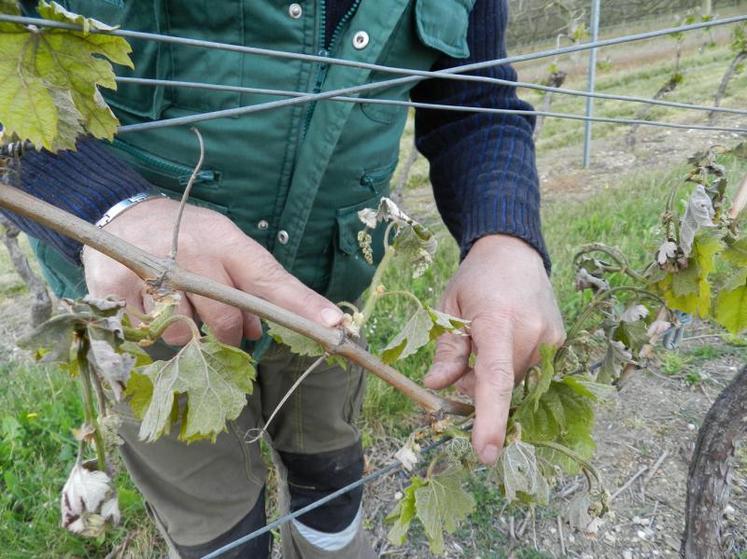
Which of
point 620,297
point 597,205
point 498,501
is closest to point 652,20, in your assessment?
point 597,205

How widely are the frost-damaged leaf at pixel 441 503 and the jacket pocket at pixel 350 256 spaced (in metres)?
0.52

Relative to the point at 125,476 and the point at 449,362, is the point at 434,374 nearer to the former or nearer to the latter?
the point at 449,362

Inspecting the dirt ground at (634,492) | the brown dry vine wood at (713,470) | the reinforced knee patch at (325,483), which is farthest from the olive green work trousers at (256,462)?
the brown dry vine wood at (713,470)

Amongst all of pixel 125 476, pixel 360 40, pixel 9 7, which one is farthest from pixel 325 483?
pixel 9 7

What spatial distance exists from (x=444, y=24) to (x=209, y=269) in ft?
2.37

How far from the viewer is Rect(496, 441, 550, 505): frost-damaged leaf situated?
76 cm

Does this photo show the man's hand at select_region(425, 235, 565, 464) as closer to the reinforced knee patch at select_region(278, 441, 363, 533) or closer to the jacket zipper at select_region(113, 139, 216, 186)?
the jacket zipper at select_region(113, 139, 216, 186)

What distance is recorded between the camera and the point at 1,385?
253 cm

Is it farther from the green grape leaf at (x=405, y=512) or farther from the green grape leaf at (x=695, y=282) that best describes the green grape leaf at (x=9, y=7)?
the green grape leaf at (x=695, y=282)

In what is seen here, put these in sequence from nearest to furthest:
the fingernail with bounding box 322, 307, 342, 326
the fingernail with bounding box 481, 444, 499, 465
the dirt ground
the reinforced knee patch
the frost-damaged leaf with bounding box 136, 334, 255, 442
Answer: the frost-damaged leaf with bounding box 136, 334, 255, 442 < the fingernail with bounding box 322, 307, 342, 326 < the fingernail with bounding box 481, 444, 499, 465 < the reinforced knee patch < the dirt ground

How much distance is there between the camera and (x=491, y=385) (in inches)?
33.0

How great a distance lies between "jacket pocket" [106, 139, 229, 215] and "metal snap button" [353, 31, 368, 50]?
0.34 meters

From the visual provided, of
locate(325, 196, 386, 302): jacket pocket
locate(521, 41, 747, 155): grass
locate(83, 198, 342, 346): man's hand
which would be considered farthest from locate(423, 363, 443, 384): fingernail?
locate(521, 41, 747, 155): grass

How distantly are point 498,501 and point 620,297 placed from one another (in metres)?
1.03
